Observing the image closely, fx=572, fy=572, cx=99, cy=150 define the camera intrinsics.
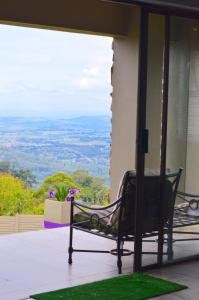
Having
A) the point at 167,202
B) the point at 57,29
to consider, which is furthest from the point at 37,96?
the point at 167,202

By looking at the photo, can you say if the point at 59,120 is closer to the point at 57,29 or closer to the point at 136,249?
the point at 57,29

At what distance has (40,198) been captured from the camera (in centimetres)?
→ 1001

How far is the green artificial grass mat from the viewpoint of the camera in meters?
3.98

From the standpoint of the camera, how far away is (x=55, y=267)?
4828mm

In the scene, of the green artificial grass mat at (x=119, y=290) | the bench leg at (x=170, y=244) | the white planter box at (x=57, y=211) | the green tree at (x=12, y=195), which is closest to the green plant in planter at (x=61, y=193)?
the white planter box at (x=57, y=211)

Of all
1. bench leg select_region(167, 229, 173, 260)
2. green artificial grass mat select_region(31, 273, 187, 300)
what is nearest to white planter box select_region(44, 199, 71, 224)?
bench leg select_region(167, 229, 173, 260)

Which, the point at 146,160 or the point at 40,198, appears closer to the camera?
the point at 146,160

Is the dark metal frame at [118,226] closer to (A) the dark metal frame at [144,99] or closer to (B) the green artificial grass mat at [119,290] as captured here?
(A) the dark metal frame at [144,99]

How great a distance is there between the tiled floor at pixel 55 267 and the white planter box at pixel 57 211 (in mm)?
2497

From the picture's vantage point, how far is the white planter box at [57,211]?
853 cm

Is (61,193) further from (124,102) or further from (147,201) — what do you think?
(147,201)

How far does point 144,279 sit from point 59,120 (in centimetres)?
571

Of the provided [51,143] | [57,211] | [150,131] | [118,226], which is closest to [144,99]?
[150,131]

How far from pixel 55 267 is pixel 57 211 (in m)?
3.77
